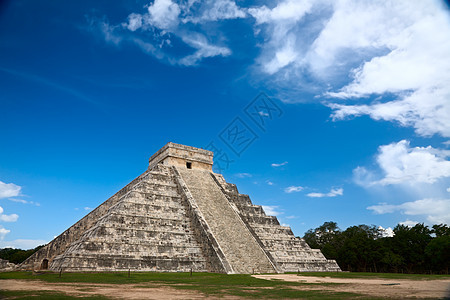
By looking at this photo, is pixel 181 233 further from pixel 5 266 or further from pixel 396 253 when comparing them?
pixel 396 253

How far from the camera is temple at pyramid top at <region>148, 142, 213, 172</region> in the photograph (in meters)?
24.8

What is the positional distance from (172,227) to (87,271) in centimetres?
509

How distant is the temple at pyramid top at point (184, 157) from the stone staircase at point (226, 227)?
840mm

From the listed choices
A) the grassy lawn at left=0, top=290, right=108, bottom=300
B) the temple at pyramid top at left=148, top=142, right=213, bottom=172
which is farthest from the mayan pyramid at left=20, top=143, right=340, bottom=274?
the grassy lawn at left=0, top=290, right=108, bottom=300

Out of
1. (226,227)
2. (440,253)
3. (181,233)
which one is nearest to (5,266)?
(181,233)

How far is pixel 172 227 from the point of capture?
18.3 metres

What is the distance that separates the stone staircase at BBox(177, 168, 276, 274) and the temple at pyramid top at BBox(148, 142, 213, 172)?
84 centimetres

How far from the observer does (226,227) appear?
19.7m

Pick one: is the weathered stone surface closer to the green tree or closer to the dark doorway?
the dark doorway

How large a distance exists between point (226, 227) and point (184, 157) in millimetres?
7649

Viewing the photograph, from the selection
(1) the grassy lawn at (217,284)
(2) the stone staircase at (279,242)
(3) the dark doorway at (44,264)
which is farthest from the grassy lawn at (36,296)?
(3) the dark doorway at (44,264)

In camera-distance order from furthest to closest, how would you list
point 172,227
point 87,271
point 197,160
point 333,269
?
point 197,160 → point 333,269 → point 172,227 → point 87,271

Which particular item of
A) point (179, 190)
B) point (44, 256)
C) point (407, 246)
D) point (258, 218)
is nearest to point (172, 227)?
point (179, 190)

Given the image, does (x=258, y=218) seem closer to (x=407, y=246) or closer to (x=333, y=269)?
(x=333, y=269)
